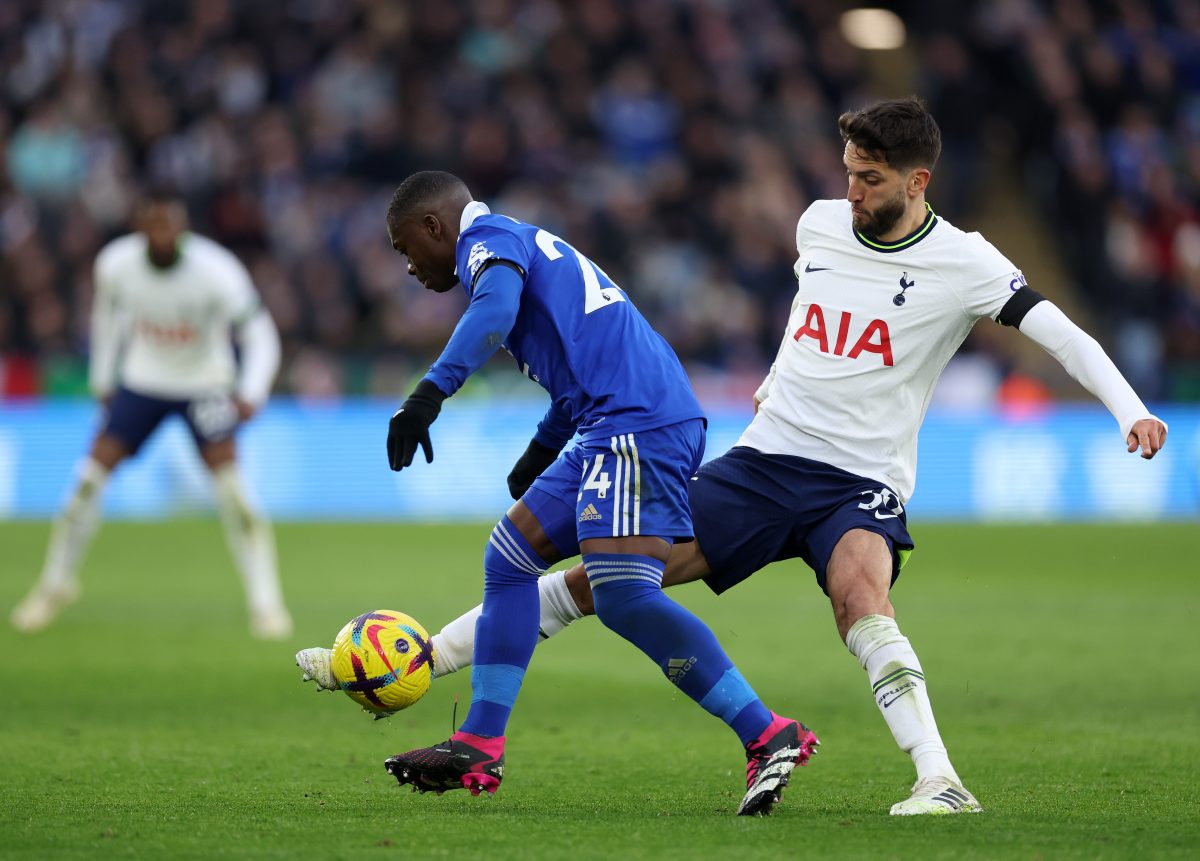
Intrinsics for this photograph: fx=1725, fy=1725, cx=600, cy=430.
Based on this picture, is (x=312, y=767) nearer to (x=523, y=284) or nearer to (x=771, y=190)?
(x=523, y=284)

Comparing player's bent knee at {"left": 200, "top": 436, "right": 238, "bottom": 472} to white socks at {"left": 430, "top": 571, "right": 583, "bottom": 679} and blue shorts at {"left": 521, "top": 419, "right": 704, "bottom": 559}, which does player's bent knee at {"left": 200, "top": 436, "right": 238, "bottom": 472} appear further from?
blue shorts at {"left": 521, "top": 419, "right": 704, "bottom": 559}

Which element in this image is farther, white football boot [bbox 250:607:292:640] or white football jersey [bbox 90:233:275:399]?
white football jersey [bbox 90:233:275:399]

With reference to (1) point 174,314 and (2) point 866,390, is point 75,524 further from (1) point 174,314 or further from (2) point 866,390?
(2) point 866,390

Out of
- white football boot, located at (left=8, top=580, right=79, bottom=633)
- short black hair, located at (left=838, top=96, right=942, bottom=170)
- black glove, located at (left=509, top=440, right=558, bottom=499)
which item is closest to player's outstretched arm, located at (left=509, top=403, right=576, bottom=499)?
black glove, located at (left=509, top=440, right=558, bottom=499)

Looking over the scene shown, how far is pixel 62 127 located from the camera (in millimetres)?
19828

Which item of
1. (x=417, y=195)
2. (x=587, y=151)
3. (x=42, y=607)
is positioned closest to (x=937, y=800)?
(x=417, y=195)

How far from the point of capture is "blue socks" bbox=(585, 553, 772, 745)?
5.09 meters

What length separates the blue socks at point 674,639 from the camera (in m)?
5.09

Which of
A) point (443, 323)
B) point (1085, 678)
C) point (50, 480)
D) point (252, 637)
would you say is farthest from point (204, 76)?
point (1085, 678)

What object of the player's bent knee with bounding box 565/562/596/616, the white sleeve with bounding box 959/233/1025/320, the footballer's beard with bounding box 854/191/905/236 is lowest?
the player's bent knee with bounding box 565/562/596/616

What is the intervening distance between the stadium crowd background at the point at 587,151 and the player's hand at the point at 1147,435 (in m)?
13.6

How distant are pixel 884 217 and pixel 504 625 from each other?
1767 mm

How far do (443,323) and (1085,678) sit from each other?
11.2 metres

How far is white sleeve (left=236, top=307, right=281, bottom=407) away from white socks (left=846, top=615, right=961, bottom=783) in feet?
19.8
